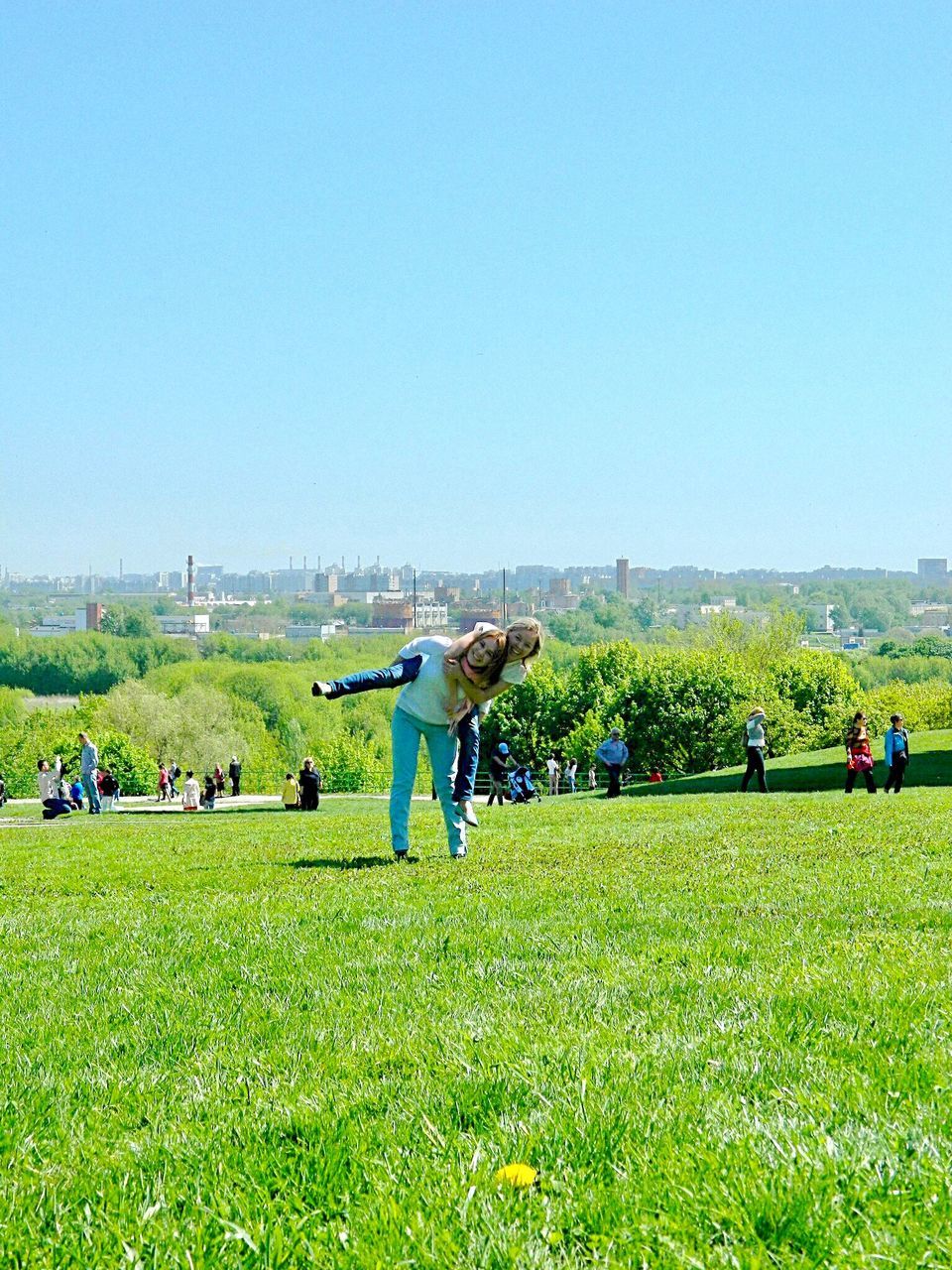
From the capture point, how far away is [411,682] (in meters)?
10.4

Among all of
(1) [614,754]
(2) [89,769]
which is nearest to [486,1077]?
(1) [614,754]

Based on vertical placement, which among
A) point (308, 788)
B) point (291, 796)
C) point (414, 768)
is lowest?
point (291, 796)

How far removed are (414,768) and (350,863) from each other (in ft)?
3.24

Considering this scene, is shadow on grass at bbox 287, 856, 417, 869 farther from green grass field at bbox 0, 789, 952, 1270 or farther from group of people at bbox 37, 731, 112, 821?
group of people at bbox 37, 731, 112, 821

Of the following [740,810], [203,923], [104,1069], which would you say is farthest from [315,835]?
[104,1069]

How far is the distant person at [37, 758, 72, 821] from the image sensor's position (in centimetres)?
3142

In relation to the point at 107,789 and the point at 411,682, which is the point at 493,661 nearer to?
the point at 411,682

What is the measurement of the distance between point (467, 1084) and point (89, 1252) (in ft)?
4.58

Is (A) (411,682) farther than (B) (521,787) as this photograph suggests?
No

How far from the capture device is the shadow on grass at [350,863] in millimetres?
10625

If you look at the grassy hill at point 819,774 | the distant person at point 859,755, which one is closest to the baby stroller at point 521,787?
the grassy hill at point 819,774

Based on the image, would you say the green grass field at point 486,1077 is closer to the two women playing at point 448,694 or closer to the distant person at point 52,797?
the two women playing at point 448,694

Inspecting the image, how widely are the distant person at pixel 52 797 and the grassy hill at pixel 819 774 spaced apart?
45.5 feet

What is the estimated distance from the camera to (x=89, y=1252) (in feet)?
10.4
